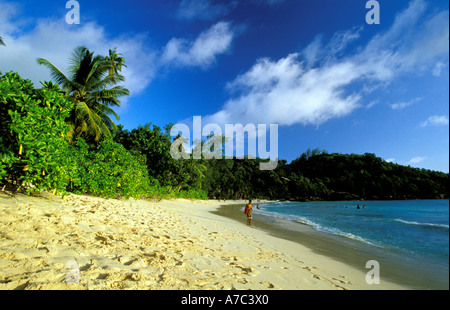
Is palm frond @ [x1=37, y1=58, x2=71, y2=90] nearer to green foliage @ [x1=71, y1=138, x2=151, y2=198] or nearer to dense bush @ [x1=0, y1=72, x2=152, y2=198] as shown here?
green foliage @ [x1=71, y1=138, x2=151, y2=198]

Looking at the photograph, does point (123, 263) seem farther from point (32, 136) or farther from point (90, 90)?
point (90, 90)

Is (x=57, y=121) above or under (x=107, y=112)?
under

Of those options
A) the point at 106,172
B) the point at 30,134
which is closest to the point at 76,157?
the point at 106,172

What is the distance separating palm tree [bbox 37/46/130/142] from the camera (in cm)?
1370

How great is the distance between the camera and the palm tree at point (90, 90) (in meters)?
13.7

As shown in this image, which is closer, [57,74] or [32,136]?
[32,136]

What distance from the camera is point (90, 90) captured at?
51.3ft

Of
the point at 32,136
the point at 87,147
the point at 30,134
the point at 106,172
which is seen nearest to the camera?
the point at 30,134

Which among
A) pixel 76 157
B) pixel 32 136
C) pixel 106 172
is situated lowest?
pixel 106 172

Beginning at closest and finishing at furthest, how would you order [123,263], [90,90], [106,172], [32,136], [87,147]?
[123,263], [32,136], [106,172], [87,147], [90,90]
